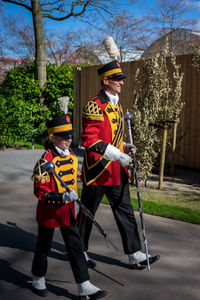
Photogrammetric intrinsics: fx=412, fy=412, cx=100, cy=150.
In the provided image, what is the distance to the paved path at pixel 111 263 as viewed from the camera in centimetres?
360

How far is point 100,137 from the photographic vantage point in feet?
13.1

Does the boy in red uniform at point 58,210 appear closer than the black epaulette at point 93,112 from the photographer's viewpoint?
Yes

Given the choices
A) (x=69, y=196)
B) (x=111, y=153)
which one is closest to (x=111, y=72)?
(x=111, y=153)

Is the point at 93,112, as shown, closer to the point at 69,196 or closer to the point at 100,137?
the point at 100,137

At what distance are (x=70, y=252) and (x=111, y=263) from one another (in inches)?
34.8

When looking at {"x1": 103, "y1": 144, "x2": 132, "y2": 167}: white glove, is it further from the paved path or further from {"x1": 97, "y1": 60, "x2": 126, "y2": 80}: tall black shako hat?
the paved path

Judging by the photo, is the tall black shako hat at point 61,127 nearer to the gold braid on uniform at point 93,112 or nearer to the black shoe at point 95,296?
the gold braid on uniform at point 93,112

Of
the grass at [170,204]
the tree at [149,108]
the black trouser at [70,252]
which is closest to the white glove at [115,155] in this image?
the black trouser at [70,252]

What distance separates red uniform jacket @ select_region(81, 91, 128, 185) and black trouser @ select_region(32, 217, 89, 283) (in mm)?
624

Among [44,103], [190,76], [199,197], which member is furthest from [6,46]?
[199,197]

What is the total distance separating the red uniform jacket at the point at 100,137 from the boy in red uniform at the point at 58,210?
36cm

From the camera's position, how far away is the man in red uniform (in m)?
3.93

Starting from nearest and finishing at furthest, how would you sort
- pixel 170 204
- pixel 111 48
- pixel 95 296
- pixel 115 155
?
1. pixel 95 296
2. pixel 115 155
3. pixel 111 48
4. pixel 170 204

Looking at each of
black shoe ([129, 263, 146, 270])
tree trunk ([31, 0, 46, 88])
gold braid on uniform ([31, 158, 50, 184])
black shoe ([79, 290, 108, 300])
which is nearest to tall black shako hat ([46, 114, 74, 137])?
gold braid on uniform ([31, 158, 50, 184])
